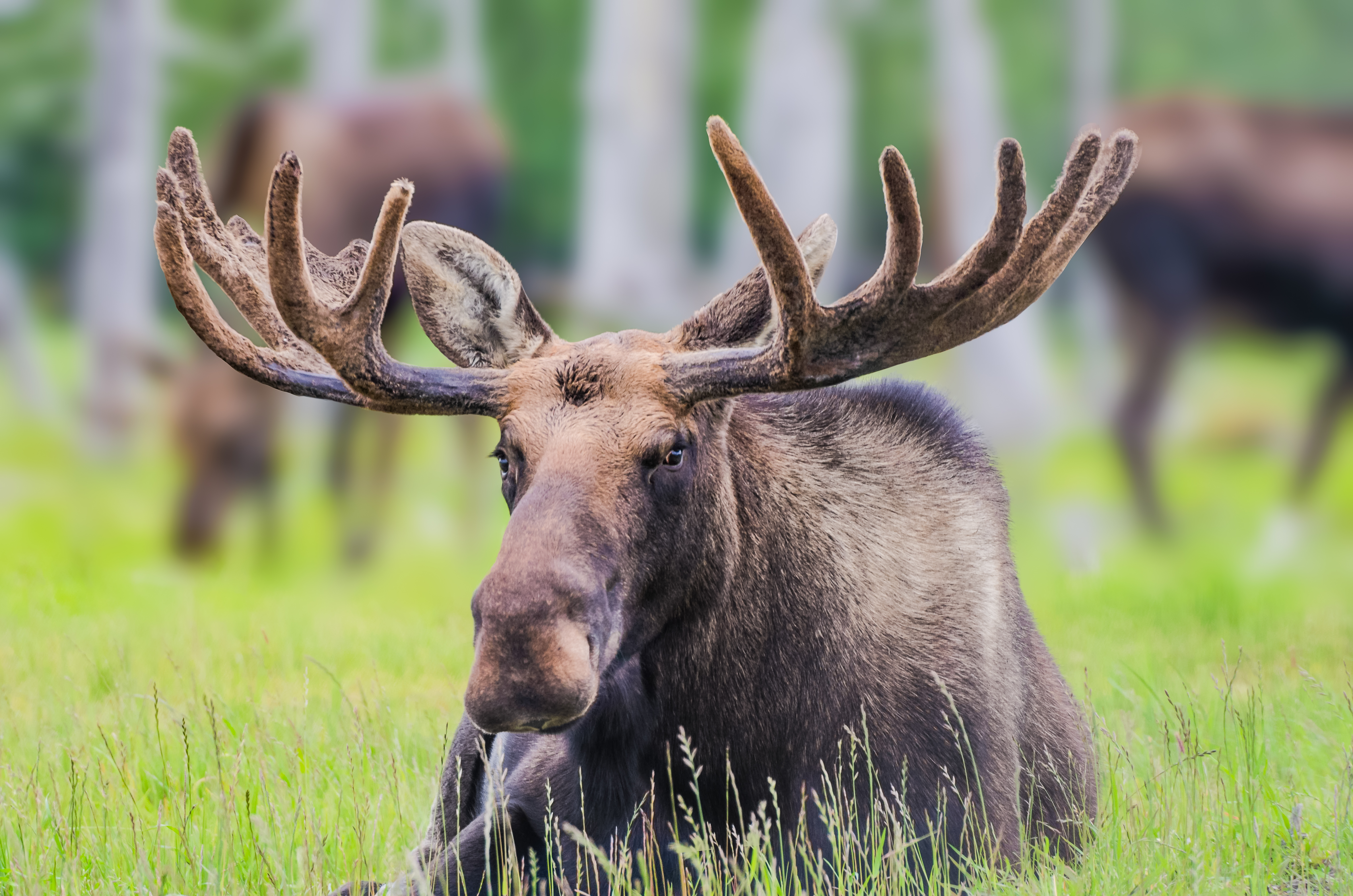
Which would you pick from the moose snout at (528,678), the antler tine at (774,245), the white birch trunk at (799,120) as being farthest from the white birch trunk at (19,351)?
the moose snout at (528,678)

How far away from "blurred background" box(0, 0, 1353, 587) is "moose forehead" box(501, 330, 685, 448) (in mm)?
4701

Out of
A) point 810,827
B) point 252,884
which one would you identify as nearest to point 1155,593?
point 810,827

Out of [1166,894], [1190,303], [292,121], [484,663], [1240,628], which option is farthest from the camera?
[292,121]

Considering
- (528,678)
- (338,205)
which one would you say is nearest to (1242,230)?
(338,205)

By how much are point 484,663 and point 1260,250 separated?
27.8 feet

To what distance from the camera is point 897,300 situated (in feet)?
10.6

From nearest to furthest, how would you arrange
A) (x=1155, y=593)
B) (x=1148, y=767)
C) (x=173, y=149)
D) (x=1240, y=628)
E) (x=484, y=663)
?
1. (x=484, y=663)
2. (x=173, y=149)
3. (x=1148, y=767)
4. (x=1240, y=628)
5. (x=1155, y=593)

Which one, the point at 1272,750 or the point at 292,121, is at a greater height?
the point at 292,121

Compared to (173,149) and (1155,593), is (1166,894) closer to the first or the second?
(173,149)

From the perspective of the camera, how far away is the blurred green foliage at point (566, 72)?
1108 cm

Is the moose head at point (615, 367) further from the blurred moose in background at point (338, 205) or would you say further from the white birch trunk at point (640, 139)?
the white birch trunk at point (640, 139)

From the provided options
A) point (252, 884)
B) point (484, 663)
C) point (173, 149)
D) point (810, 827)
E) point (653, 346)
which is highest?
point (173, 149)

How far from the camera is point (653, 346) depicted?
349 centimetres

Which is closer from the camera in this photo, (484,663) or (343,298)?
(484,663)
